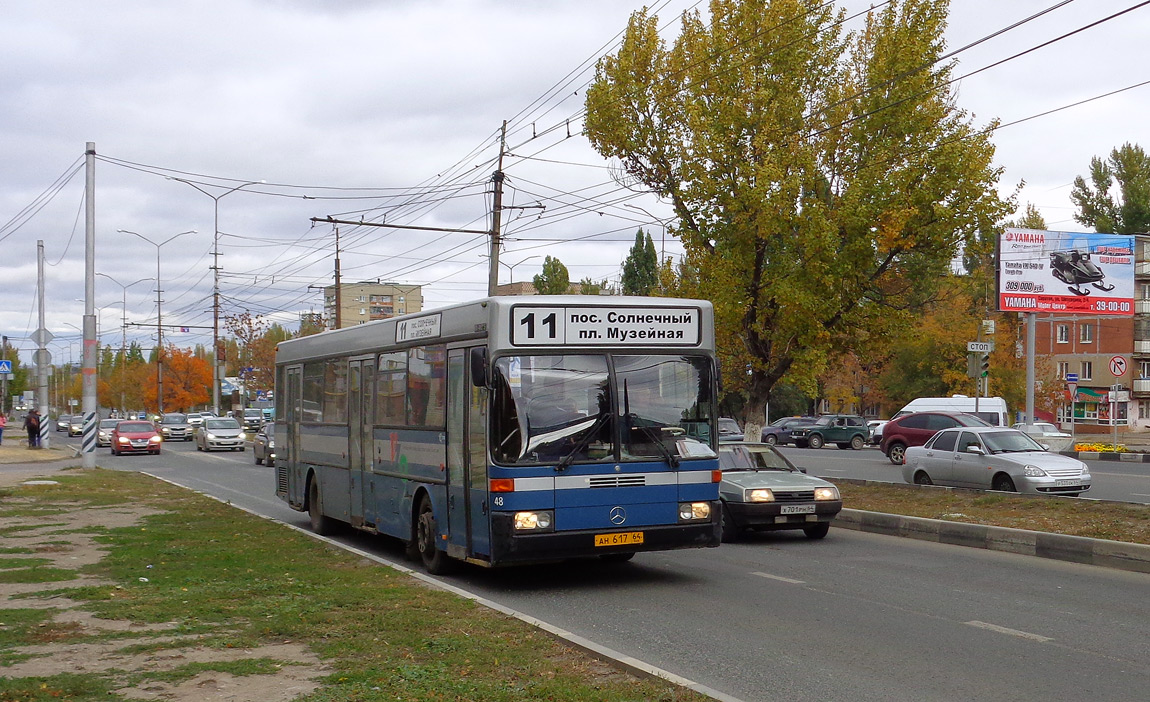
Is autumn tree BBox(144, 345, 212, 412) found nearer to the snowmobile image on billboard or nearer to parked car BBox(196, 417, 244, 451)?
parked car BBox(196, 417, 244, 451)

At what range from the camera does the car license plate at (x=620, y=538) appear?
10977 millimetres

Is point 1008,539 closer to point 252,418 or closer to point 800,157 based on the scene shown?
point 800,157

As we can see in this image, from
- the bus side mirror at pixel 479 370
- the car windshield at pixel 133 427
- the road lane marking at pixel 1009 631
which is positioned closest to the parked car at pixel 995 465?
the road lane marking at pixel 1009 631

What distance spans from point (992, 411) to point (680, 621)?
33300mm

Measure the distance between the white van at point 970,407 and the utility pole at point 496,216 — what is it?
17517 mm

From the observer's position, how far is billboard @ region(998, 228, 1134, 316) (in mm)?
35938

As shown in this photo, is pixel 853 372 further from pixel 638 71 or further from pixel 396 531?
pixel 396 531

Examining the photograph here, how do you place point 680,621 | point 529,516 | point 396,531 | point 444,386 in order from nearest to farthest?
point 680,621
point 529,516
point 444,386
point 396,531

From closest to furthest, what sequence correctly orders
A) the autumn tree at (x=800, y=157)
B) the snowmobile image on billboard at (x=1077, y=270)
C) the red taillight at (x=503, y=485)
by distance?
1. the red taillight at (x=503, y=485)
2. the autumn tree at (x=800, y=157)
3. the snowmobile image on billboard at (x=1077, y=270)

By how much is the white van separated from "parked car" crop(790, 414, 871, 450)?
554 cm

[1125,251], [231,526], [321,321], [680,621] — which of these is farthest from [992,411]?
[321,321]

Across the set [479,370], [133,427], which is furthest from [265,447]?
[479,370]

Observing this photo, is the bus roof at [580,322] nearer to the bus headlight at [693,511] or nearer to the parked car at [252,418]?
the bus headlight at [693,511]

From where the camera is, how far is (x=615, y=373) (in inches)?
439
